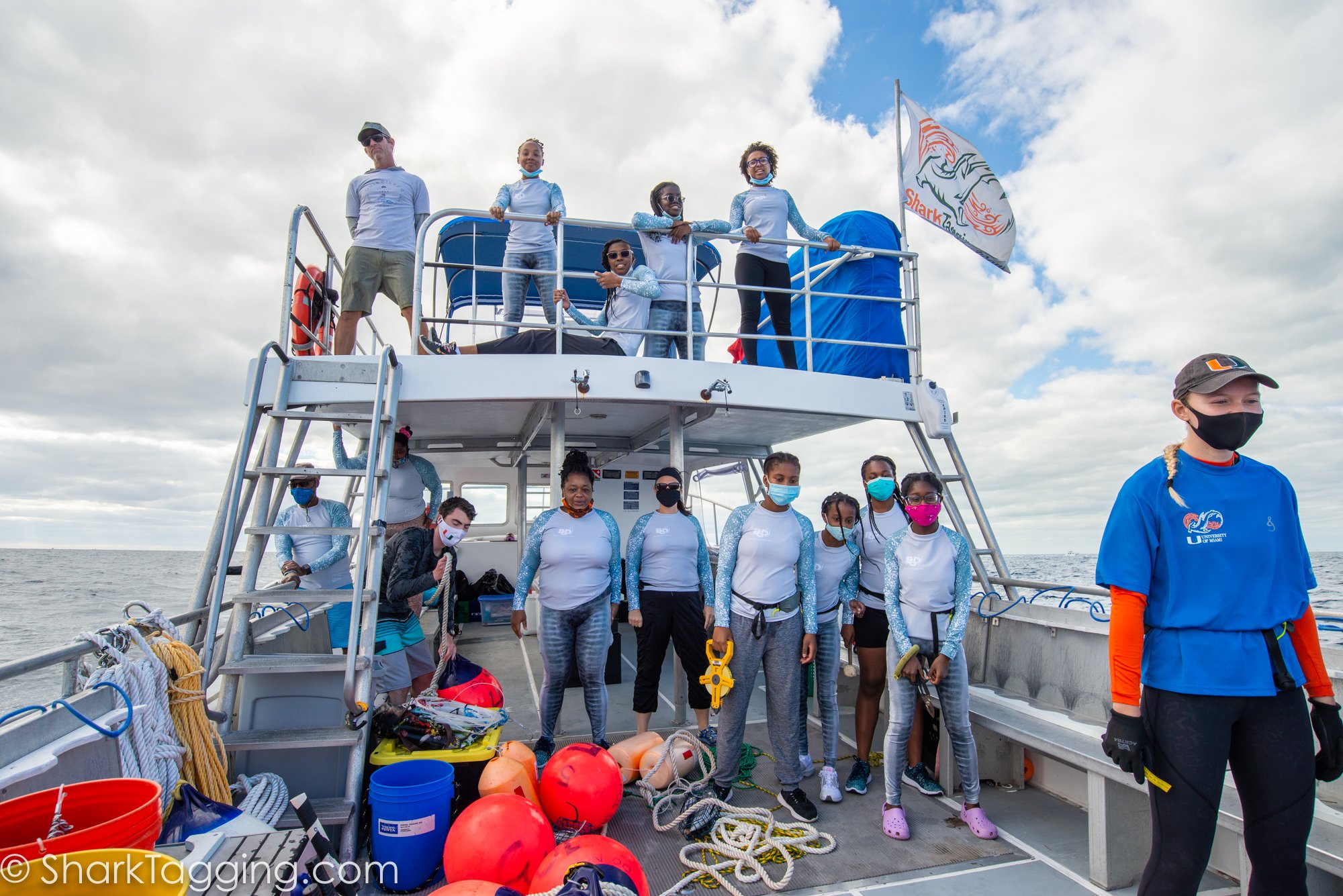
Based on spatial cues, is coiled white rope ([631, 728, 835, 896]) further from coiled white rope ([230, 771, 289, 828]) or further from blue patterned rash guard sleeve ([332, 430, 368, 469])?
blue patterned rash guard sleeve ([332, 430, 368, 469])

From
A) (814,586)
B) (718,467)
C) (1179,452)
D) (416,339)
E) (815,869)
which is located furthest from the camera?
(718,467)

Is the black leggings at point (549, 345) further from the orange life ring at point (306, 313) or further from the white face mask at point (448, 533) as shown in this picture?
the white face mask at point (448, 533)

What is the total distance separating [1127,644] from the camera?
2039mm

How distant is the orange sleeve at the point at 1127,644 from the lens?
203 cm

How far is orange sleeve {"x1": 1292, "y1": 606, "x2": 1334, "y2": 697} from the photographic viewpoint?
6.82ft

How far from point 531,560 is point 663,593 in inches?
32.0


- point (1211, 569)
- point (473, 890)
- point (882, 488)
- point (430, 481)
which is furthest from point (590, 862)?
point (430, 481)

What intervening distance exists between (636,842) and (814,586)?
153 cm

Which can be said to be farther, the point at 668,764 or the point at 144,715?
the point at 668,764

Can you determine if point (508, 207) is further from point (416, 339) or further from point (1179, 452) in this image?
point (1179, 452)

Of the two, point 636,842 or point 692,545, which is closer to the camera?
point 636,842

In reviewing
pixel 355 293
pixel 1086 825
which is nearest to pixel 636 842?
pixel 1086 825

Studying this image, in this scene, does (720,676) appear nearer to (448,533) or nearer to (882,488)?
(882,488)

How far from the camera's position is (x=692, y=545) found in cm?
432
